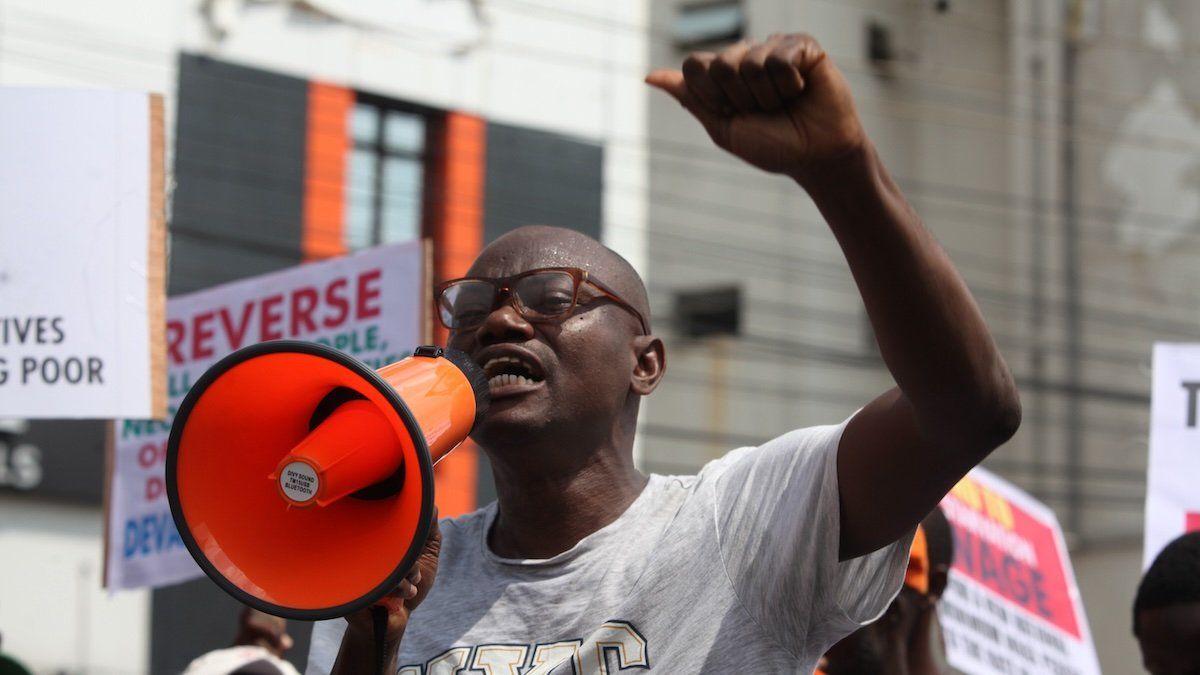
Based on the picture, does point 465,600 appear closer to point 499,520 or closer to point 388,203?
point 499,520

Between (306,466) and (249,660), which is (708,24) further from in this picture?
(306,466)

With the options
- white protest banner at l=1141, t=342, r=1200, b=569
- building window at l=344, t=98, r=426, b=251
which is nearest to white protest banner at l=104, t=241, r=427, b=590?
white protest banner at l=1141, t=342, r=1200, b=569

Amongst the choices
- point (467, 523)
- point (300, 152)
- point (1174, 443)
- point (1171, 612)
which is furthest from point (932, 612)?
point (300, 152)

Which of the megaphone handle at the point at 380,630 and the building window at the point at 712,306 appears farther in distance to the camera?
the building window at the point at 712,306

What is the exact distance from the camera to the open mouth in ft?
9.25

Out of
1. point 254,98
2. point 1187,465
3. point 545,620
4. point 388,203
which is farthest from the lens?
point 388,203

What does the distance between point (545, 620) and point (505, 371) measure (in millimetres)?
405

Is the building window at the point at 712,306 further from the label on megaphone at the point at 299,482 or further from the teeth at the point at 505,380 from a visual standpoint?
the label on megaphone at the point at 299,482

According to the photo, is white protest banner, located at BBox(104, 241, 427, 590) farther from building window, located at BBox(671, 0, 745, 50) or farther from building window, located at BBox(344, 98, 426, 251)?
building window, located at BBox(671, 0, 745, 50)

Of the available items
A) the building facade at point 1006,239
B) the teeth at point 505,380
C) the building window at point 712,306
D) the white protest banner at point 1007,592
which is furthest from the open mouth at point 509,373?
the building window at point 712,306

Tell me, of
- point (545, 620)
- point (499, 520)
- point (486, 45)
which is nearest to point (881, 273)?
point (545, 620)

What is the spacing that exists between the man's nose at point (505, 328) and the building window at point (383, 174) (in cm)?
1016

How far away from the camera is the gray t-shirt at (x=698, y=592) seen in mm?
2527

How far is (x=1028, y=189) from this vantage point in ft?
56.8
